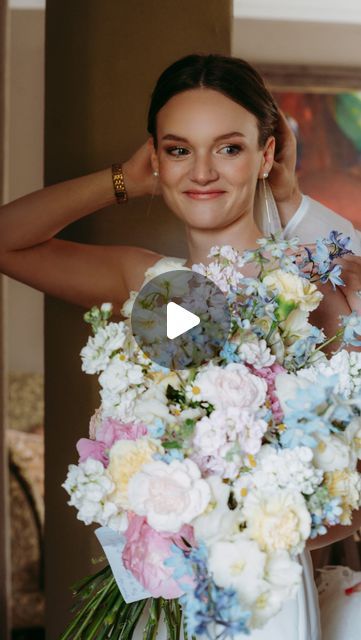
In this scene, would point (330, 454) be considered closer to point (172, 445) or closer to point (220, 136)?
point (172, 445)

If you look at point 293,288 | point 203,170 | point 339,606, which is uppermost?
point 203,170

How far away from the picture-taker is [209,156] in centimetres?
167

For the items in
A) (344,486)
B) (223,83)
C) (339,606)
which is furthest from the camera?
(223,83)

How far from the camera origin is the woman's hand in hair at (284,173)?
5.77 ft

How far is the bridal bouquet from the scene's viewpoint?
1033 mm

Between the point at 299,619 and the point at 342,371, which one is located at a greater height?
the point at 342,371

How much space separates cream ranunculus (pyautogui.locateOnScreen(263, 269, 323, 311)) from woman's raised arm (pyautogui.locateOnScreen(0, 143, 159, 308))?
575 mm

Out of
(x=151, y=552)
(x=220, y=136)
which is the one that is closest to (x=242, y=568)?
(x=151, y=552)

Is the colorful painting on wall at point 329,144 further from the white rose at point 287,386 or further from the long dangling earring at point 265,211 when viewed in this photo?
the white rose at point 287,386

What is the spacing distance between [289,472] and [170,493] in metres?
0.15

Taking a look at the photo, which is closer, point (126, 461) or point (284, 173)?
point (126, 461)

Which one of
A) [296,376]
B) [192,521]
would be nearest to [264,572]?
[192,521]

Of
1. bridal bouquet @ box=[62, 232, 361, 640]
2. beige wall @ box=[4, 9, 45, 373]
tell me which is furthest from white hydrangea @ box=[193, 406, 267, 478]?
beige wall @ box=[4, 9, 45, 373]

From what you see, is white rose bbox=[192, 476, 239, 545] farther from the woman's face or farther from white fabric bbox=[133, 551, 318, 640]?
the woman's face
